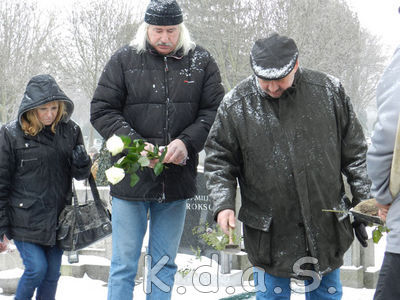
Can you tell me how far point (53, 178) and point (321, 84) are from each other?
2.16m

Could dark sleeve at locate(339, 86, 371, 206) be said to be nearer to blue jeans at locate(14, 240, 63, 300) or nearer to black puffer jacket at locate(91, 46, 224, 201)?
black puffer jacket at locate(91, 46, 224, 201)

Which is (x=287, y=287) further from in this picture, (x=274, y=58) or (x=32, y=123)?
(x=32, y=123)

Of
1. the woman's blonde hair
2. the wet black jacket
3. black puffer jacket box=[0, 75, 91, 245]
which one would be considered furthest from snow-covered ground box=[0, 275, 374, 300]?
the wet black jacket

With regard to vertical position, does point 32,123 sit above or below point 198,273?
above

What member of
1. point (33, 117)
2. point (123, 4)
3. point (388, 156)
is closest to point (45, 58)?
point (123, 4)

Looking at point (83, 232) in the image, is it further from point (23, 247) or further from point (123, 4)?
point (123, 4)

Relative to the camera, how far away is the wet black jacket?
340cm

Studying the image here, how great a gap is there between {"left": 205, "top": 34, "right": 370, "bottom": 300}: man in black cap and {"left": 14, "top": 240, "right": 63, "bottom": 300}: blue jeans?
5.47 ft

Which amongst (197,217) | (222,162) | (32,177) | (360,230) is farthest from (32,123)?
(197,217)

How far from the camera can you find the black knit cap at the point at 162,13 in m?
4.03

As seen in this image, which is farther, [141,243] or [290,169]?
[141,243]

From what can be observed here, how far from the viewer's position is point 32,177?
180 inches

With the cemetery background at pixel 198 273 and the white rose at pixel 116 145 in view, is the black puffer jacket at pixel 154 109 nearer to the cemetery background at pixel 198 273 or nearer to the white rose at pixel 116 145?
the white rose at pixel 116 145

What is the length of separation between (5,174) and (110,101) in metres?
1.04
